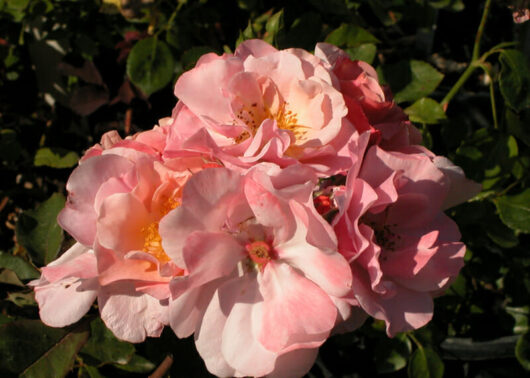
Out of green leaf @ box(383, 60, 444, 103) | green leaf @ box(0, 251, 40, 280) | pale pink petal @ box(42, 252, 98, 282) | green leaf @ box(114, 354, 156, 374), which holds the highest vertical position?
pale pink petal @ box(42, 252, 98, 282)

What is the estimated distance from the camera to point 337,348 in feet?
5.61

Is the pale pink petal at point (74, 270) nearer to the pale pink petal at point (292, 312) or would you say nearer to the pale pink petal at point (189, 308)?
the pale pink petal at point (189, 308)

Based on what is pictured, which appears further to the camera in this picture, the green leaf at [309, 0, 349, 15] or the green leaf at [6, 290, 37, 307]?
the green leaf at [309, 0, 349, 15]

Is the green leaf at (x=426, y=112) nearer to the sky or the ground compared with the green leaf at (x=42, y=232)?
nearer to the sky

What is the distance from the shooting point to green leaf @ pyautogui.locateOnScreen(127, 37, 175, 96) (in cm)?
134

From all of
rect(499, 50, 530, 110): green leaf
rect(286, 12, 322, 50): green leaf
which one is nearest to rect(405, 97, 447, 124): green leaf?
rect(499, 50, 530, 110): green leaf

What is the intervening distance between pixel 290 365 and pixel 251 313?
8 cm

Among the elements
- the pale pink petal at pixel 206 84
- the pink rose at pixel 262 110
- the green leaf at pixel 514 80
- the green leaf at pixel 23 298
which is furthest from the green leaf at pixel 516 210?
the green leaf at pixel 23 298

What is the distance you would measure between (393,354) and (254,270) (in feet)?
2.95

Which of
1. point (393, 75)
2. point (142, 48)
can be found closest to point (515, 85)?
point (393, 75)

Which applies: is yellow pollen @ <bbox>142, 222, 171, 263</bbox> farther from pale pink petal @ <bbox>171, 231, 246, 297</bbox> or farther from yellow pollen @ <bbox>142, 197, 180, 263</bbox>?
pale pink petal @ <bbox>171, 231, 246, 297</bbox>

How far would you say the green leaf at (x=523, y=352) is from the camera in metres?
1.46

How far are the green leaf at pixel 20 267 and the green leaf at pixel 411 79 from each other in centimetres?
87

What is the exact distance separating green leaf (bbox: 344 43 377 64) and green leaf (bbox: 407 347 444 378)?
0.77 metres
